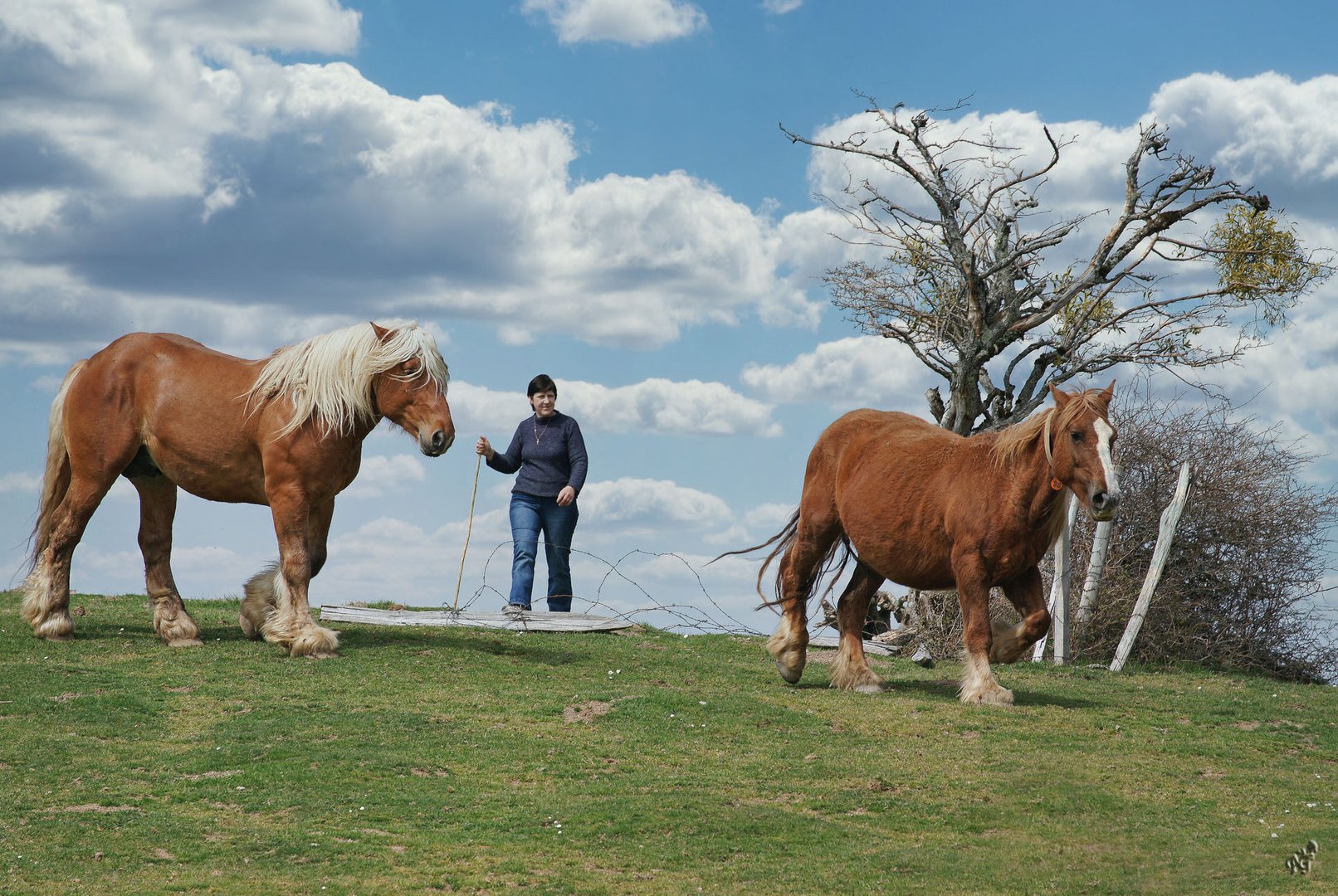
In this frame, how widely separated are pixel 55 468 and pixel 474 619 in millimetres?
3993

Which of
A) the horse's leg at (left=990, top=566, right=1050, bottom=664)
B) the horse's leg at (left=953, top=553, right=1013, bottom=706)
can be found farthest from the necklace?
the horse's leg at (left=990, top=566, right=1050, bottom=664)

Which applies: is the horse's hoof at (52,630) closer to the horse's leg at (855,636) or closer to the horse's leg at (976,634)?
the horse's leg at (855,636)

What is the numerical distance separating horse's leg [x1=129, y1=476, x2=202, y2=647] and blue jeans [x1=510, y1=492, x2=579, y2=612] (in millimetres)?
2974

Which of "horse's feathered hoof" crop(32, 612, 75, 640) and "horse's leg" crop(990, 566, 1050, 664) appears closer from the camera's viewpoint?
"horse's leg" crop(990, 566, 1050, 664)

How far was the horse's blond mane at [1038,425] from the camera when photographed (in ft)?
26.7

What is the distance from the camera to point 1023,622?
876 cm

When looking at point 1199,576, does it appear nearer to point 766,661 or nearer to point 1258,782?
point 766,661

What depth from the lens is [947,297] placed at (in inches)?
625

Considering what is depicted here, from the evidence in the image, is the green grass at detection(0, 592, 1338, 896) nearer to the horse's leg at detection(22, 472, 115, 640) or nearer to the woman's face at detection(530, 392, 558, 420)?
the horse's leg at detection(22, 472, 115, 640)

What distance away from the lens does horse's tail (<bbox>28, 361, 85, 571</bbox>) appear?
429 inches

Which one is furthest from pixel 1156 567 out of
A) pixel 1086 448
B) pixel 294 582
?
pixel 294 582

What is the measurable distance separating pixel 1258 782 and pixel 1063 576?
→ 463 centimetres

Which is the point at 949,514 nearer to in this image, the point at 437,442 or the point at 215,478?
the point at 437,442

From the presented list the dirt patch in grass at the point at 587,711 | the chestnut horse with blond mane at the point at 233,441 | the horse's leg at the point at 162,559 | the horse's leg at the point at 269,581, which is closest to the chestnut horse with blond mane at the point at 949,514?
the dirt patch in grass at the point at 587,711
